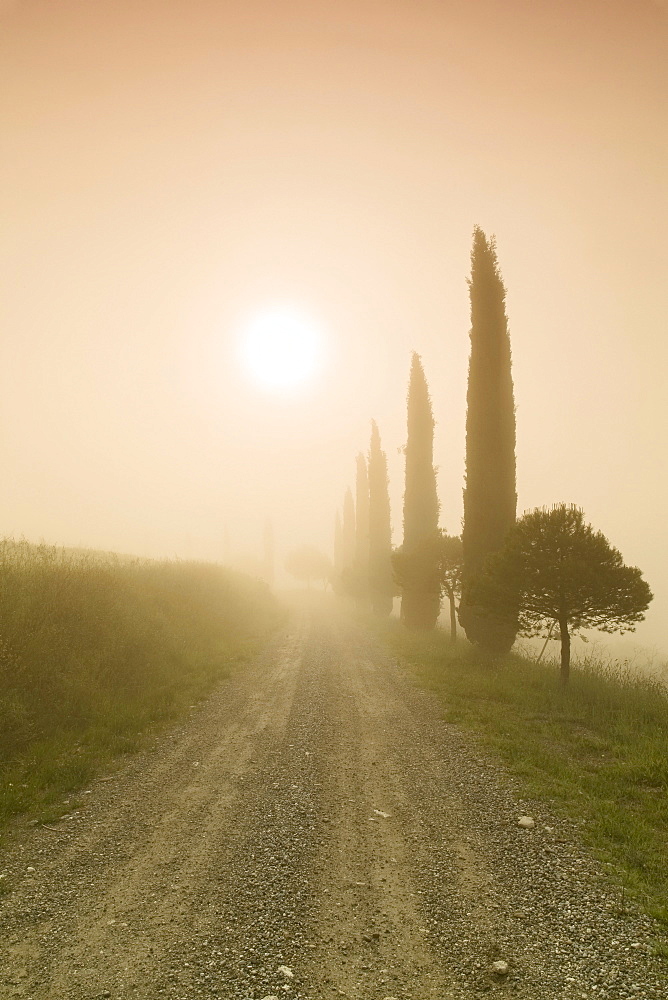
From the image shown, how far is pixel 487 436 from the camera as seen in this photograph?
16.9 metres

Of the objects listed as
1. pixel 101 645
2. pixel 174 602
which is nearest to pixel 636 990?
pixel 101 645

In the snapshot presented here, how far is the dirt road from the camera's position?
3.19 metres

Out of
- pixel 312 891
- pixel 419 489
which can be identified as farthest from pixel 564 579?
pixel 419 489

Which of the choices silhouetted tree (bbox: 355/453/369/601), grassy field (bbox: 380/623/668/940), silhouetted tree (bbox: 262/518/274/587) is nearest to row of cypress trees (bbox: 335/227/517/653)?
grassy field (bbox: 380/623/668/940)

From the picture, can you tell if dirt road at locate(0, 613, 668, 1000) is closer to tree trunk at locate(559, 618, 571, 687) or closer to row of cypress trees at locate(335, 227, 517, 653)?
tree trunk at locate(559, 618, 571, 687)

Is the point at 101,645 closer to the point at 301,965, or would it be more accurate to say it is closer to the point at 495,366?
the point at 301,965

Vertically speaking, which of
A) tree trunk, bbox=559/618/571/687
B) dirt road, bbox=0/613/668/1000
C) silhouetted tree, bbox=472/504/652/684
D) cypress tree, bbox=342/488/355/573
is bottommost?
dirt road, bbox=0/613/668/1000

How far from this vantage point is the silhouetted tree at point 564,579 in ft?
33.4

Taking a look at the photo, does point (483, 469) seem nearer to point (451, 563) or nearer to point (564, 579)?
point (451, 563)

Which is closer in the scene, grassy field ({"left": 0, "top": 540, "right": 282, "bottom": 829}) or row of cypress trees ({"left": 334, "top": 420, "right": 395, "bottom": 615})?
grassy field ({"left": 0, "top": 540, "right": 282, "bottom": 829})

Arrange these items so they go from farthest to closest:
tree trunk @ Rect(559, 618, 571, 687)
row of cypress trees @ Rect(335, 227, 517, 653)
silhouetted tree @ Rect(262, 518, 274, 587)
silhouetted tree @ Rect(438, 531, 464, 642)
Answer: silhouetted tree @ Rect(262, 518, 274, 587) < silhouetted tree @ Rect(438, 531, 464, 642) < row of cypress trees @ Rect(335, 227, 517, 653) < tree trunk @ Rect(559, 618, 571, 687)

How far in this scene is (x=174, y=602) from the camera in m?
16.3

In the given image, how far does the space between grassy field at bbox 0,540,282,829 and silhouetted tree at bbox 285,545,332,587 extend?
60.6 m

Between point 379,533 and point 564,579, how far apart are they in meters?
25.7
